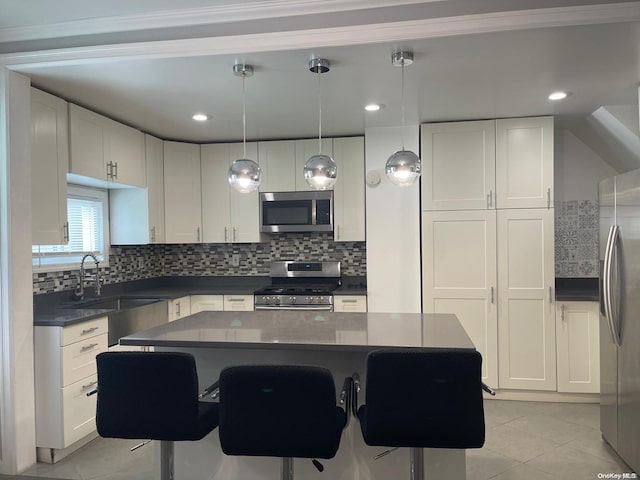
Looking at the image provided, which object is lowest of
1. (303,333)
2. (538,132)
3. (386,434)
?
(386,434)

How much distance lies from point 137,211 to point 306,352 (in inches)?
105

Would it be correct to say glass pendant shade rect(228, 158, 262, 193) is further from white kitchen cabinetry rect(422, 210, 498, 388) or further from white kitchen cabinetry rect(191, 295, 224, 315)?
white kitchen cabinetry rect(191, 295, 224, 315)

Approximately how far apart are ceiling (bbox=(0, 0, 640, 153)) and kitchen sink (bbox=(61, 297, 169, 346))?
1518 millimetres

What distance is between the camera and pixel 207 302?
14.3ft

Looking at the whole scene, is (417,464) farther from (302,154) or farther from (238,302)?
(302,154)

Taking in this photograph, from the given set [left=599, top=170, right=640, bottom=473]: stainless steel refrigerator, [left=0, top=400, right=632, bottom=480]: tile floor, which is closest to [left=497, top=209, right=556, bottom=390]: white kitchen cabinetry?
[left=0, top=400, right=632, bottom=480]: tile floor

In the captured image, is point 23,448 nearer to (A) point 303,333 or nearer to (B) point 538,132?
(A) point 303,333

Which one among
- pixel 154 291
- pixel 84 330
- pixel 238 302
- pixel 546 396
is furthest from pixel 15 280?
pixel 546 396

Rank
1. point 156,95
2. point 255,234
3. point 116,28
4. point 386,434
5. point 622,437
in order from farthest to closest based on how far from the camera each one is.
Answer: point 255,234 < point 156,95 < point 622,437 < point 116,28 < point 386,434

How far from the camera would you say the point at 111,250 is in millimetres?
4301

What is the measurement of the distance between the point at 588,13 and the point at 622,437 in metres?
2.33

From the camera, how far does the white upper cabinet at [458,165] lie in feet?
12.7

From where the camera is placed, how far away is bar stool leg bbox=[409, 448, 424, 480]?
183 centimetres

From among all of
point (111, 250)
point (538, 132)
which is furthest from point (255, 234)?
point (538, 132)
